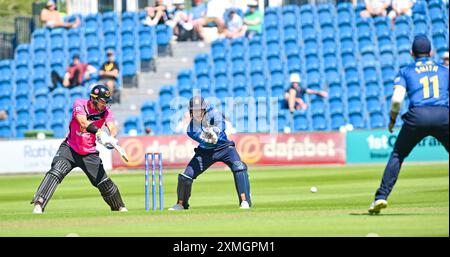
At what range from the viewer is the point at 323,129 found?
33469 mm

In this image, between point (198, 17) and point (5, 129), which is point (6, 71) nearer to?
point (5, 129)

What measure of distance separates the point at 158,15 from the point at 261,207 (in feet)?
69.8

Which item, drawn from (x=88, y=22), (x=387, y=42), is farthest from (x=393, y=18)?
(x=88, y=22)

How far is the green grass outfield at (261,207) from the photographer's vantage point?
12219 millimetres

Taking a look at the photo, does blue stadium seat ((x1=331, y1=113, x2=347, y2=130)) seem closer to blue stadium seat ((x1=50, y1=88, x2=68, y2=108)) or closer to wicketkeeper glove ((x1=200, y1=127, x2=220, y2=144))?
blue stadium seat ((x1=50, y1=88, x2=68, y2=108))

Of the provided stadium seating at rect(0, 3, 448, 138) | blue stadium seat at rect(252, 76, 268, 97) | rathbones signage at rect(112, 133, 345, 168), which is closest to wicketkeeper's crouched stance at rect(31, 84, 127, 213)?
rathbones signage at rect(112, 133, 345, 168)

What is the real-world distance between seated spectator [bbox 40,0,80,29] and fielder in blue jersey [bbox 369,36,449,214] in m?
26.8

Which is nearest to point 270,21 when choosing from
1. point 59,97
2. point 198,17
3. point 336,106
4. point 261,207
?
point 198,17

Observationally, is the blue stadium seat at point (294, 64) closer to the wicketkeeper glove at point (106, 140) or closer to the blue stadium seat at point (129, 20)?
the blue stadium seat at point (129, 20)

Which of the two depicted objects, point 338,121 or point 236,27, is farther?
point 236,27

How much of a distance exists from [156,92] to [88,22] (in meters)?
4.49

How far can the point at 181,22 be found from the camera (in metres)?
36.8

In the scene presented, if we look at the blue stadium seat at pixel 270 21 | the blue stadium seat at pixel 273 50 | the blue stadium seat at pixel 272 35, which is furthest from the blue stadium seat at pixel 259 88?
the blue stadium seat at pixel 270 21
